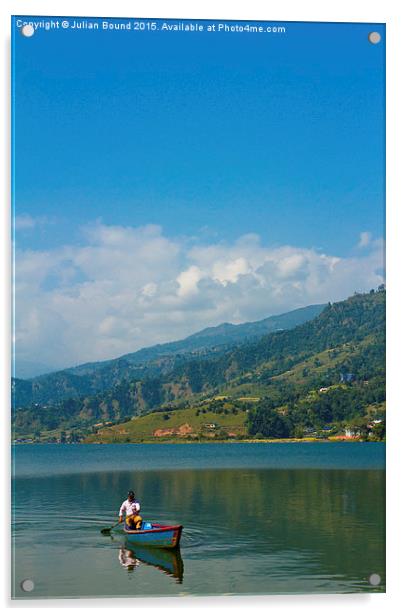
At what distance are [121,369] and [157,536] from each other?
7.39 metres

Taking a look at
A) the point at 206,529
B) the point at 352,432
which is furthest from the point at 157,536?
the point at 352,432

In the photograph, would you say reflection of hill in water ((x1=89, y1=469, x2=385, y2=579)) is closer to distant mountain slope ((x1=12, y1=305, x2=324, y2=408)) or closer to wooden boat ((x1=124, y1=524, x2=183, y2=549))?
wooden boat ((x1=124, y1=524, x2=183, y2=549))

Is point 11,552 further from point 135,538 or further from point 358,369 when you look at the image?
point 358,369

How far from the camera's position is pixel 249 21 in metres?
10.5

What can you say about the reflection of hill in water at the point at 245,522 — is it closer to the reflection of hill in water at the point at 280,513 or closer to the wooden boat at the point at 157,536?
the reflection of hill in water at the point at 280,513

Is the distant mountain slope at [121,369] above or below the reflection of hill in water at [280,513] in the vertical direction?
above

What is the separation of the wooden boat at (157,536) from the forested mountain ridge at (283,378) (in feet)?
9.54

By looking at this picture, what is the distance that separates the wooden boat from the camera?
12102 millimetres

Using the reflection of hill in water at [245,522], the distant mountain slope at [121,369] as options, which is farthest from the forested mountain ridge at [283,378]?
the reflection of hill in water at [245,522]

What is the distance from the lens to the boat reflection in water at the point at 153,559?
36.9 feet

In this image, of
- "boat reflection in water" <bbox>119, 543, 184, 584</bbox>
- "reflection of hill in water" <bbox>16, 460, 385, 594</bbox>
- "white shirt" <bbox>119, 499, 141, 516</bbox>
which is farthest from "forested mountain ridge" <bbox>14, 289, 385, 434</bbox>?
"boat reflection in water" <bbox>119, 543, 184, 584</bbox>

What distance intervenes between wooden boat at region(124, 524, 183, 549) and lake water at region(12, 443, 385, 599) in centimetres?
20
